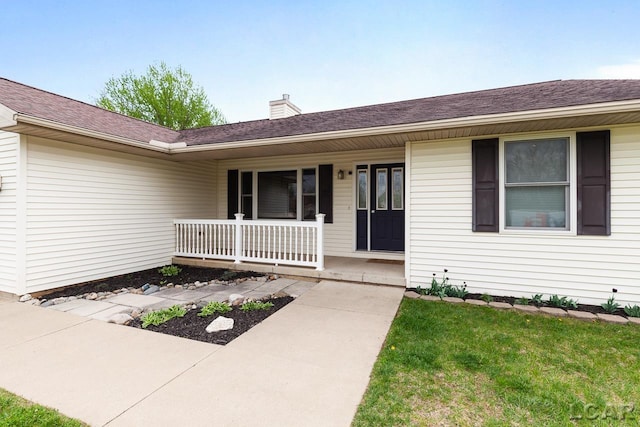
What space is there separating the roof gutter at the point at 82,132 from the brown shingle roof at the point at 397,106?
144mm

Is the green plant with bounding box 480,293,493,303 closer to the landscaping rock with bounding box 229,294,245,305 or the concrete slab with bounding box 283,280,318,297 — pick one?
the concrete slab with bounding box 283,280,318,297

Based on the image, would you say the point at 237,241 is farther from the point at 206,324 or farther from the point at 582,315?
the point at 582,315

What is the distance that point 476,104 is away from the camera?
499cm

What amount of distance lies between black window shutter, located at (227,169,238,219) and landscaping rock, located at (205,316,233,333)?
4.93m

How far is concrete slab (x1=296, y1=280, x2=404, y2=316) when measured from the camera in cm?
410

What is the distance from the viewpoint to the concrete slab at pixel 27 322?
3213 mm

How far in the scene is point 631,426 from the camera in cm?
189

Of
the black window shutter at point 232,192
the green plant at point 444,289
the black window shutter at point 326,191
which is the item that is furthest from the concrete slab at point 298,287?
the black window shutter at point 232,192

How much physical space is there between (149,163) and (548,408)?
7444 mm

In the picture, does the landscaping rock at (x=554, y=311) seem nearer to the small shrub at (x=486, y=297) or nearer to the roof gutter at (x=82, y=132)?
the small shrub at (x=486, y=297)

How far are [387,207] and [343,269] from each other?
6.46 ft

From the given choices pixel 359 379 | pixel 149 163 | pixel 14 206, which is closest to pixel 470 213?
pixel 359 379

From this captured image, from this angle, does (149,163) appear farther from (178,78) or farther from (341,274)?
(178,78)

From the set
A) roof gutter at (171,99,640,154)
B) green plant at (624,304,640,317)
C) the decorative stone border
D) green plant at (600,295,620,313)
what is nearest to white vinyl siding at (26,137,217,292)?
roof gutter at (171,99,640,154)
